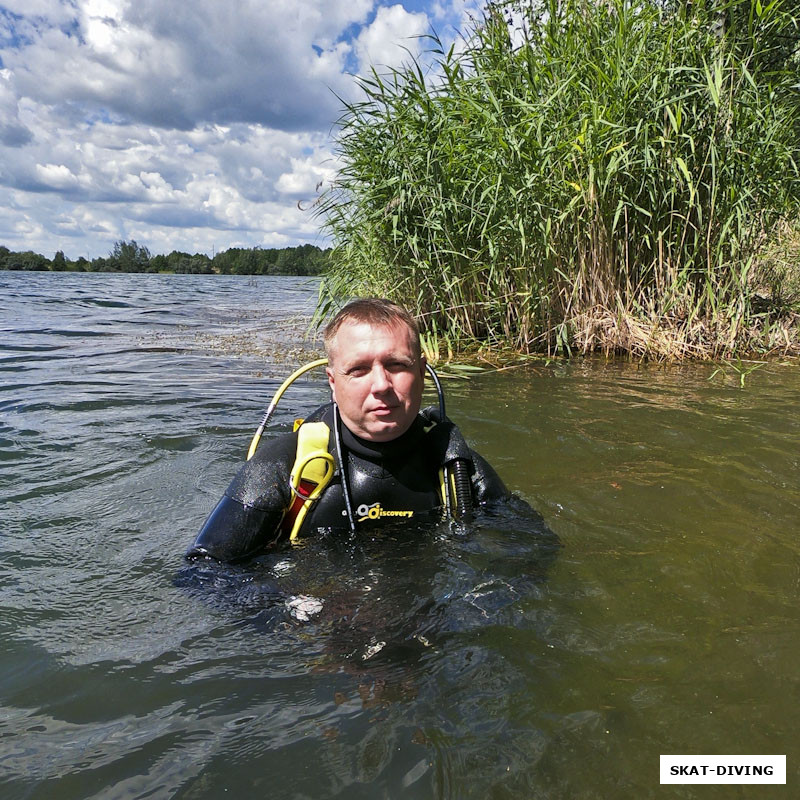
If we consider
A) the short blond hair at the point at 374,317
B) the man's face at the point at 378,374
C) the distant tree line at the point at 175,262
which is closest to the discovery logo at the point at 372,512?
the man's face at the point at 378,374

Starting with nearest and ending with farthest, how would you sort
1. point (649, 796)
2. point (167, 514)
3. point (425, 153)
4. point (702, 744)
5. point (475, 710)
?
1. point (649, 796)
2. point (702, 744)
3. point (475, 710)
4. point (167, 514)
5. point (425, 153)

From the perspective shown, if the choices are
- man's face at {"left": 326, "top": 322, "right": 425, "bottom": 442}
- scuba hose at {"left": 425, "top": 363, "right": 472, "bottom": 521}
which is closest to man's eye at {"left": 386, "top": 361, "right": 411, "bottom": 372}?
man's face at {"left": 326, "top": 322, "right": 425, "bottom": 442}

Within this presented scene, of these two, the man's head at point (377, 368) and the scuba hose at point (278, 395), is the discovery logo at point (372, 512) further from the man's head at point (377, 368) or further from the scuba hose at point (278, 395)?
the scuba hose at point (278, 395)

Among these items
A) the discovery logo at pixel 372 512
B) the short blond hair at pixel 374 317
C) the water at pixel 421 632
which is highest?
the short blond hair at pixel 374 317

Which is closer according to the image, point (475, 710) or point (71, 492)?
point (475, 710)

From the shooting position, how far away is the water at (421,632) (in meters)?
1.67

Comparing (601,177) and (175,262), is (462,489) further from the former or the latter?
(175,262)

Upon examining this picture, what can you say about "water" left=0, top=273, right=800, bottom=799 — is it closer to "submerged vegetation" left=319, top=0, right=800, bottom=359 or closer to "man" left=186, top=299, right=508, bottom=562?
"man" left=186, top=299, right=508, bottom=562

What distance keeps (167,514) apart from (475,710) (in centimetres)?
241

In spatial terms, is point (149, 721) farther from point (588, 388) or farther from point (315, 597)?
point (588, 388)

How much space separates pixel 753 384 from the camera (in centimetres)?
599

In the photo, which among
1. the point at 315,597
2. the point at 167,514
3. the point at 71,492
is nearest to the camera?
the point at 315,597

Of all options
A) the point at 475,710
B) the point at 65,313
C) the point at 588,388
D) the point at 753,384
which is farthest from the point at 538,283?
the point at 65,313

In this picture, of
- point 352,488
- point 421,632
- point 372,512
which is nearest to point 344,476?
point 352,488
